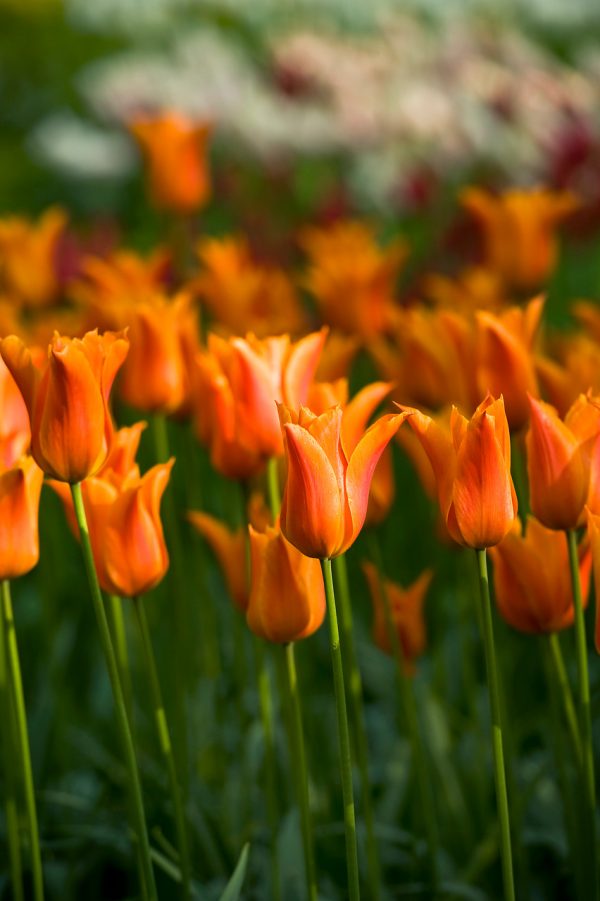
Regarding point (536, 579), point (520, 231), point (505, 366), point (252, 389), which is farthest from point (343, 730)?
point (520, 231)

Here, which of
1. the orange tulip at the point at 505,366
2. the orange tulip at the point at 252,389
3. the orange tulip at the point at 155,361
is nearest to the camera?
the orange tulip at the point at 252,389

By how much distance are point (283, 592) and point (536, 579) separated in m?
0.38

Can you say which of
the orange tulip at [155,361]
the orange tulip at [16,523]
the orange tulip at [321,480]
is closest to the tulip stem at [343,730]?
the orange tulip at [321,480]

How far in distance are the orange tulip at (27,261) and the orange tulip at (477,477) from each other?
2.29 meters

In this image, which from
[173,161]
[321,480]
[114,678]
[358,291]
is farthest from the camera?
[173,161]

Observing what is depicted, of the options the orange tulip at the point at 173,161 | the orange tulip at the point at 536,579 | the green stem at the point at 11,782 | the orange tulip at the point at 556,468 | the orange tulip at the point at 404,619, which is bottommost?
the green stem at the point at 11,782

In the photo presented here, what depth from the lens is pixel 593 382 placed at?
7.54 ft

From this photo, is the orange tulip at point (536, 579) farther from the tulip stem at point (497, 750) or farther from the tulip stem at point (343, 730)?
the tulip stem at point (343, 730)

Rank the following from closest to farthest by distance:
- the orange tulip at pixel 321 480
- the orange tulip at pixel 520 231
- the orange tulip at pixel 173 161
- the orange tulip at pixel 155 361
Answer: the orange tulip at pixel 321 480
the orange tulip at pixel 155 361
the orange tulip at pixel 520 231
the orange tulip at pixel 173 161

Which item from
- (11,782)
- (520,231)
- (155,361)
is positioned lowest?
(11,782)

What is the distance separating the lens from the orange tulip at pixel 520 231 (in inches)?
141

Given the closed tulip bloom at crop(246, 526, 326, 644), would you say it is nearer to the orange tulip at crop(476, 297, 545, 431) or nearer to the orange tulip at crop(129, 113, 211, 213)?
the orange tulip at crop(476, 297, 545, 431)

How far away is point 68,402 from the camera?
5.61 ft

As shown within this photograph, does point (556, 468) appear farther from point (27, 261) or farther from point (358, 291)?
point (27, 261)
